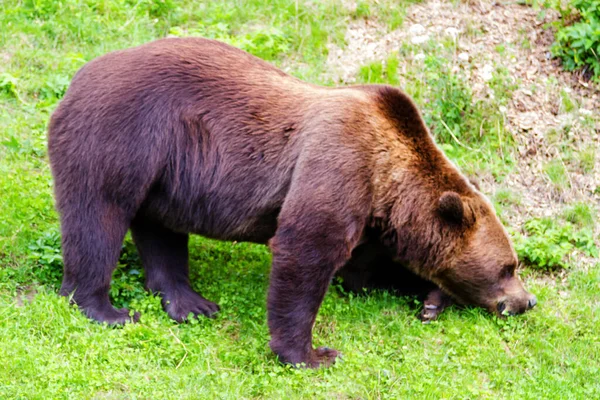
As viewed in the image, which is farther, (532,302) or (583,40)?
(583,40)

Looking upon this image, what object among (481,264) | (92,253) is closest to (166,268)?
(92,253)

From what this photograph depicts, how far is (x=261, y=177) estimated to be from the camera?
6973mm

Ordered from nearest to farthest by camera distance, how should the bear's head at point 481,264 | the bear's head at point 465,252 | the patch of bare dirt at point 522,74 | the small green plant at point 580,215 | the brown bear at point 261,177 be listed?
the brown bear at point 261,177 < the bear's head at point 465,252 < the bear's head at point 481,264 < the small green plant at point 580,215 < the patch of bare dirt at point 522,74

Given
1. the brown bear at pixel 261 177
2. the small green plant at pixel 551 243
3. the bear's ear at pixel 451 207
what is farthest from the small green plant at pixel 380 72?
the bear's ear at pixel 451 207

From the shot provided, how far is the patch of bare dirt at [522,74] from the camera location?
9.26 m

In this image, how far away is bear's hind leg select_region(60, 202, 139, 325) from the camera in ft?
22.6

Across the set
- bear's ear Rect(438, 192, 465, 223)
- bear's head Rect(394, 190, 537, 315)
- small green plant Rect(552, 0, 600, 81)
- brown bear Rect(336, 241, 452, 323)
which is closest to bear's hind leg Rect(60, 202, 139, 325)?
brown bear Rect(336, 241, 452, 323)

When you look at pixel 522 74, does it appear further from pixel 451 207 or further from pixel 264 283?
pixel 264 283

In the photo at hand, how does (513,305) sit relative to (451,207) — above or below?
below

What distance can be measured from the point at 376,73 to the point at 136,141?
4.03m

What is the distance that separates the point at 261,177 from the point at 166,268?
126cm

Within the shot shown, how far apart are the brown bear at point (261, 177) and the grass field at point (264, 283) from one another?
0.38 metres

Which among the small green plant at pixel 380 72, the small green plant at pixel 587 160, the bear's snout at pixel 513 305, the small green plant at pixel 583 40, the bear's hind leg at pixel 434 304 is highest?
the small green plant at pixel 583 40

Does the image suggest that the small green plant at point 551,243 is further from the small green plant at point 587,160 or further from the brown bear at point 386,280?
the brown bear at point 386,280
